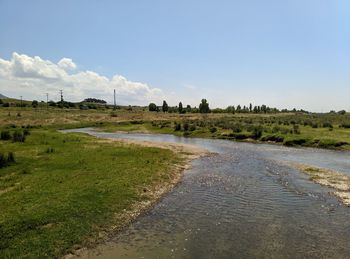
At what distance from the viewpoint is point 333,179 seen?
2762 centimetres

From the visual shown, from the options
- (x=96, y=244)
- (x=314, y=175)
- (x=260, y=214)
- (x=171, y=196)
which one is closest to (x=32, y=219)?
(x=96, y=244)

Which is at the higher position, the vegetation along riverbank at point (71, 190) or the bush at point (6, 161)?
the bush at point (6, 161)

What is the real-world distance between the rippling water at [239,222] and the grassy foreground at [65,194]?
5.72ft

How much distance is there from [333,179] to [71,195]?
846 inches

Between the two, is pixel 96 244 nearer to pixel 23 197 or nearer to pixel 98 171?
pixel 23 197

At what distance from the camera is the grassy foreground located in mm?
14500

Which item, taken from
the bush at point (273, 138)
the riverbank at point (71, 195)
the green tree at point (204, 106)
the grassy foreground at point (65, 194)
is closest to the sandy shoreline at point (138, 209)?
the riverbank at point (71, 195)

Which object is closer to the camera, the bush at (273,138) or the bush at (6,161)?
the bush at (6,161)

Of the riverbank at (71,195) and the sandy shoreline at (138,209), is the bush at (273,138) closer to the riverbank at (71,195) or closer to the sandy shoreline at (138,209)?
the riverbank at (71,195)

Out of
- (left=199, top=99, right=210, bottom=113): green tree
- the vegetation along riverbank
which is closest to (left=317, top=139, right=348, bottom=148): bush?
the vegetation along riverbank

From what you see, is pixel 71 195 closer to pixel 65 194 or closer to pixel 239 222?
pixel 65 194

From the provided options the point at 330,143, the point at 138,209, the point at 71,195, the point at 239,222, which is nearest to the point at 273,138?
the point at 330,143

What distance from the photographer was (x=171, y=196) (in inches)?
900

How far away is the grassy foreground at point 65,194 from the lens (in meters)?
14.5
